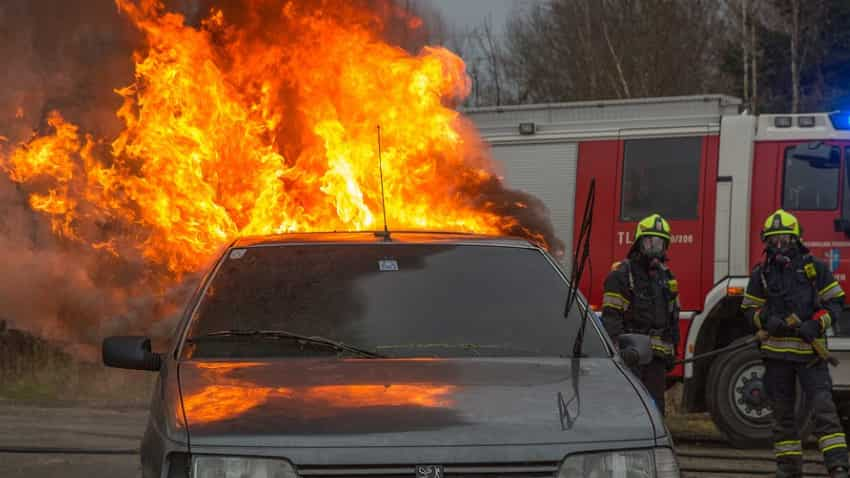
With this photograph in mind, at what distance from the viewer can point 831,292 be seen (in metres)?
9.02

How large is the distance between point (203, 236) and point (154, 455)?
9.04 metres

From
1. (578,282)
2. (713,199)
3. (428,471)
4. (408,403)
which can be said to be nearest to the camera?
(428,471)

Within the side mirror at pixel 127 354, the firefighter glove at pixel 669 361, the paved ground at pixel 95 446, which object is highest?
the side mirror at pixel 127 354

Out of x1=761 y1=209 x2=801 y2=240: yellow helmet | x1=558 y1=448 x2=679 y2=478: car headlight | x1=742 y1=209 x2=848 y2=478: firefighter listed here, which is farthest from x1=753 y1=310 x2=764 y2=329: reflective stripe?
x1=558 y1=448 x2=679 y2=478: car headlight

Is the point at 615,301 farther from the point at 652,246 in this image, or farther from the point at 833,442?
the point at 833,442

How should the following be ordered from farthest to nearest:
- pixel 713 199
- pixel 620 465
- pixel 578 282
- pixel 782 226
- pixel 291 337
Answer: pixel 713 199
pixel 782 226
pixel 578 282
pixel 291 337
pixel 620 465

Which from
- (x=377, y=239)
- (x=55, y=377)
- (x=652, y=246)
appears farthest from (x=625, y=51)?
(x=377, y=239)

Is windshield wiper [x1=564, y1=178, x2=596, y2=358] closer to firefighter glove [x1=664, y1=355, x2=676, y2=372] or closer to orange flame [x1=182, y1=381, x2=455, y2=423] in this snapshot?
orange flame [x1=182, y1=381, x2=455, y2=423]

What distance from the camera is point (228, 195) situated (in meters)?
13.4

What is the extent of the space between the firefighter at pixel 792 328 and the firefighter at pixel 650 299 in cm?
60

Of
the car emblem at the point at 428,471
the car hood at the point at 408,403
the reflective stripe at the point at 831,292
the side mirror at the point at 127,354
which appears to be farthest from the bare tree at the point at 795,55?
the car emblem at the point at 428,471

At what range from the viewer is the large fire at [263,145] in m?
13.3

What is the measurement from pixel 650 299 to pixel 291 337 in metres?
4.72

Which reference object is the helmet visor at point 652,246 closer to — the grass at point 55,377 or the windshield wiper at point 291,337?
the windshield wiper at point 291,337
